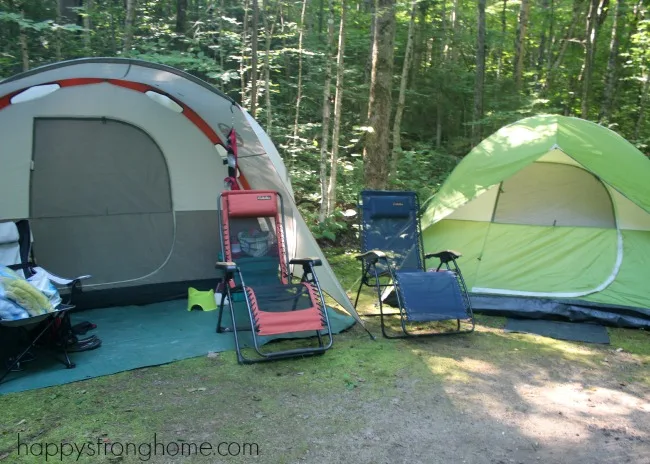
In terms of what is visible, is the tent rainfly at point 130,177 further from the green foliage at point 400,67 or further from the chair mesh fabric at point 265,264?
the green foliage at point 400,67

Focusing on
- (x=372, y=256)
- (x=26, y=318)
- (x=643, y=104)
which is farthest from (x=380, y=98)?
(x=643, y=104)

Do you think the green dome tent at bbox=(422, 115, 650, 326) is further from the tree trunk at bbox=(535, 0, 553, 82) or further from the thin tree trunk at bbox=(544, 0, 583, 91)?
the tree trunk at bbox=(535, 0, 553, 82)

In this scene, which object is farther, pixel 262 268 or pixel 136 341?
pixel 262 268

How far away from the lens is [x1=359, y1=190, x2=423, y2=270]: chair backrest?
4914 mm

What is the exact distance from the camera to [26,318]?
124 inches

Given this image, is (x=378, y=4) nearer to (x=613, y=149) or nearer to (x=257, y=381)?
(x=613, y=149)

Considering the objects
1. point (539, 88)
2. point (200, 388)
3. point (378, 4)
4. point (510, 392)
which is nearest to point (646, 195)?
point (510, 392)

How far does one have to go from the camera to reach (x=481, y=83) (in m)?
10.0

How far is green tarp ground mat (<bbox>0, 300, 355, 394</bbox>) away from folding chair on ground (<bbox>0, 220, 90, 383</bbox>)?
0.32 ft

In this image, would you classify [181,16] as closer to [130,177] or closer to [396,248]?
[130,177]

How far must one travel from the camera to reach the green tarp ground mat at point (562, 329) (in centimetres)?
421

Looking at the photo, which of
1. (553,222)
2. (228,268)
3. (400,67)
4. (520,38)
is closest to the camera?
(228,268)

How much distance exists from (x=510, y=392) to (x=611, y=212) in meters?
2.76

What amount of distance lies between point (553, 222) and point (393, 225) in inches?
67.1
